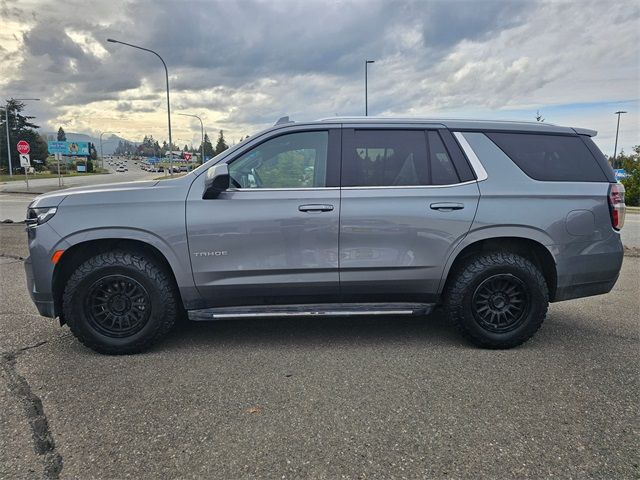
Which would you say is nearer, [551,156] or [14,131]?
[551,156]

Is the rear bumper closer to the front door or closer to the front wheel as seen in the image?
the front wheel

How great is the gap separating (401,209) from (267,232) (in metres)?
1.07

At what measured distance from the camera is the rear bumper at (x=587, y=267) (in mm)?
3709

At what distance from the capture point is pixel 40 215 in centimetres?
350

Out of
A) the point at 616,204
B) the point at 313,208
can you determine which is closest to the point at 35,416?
the point at 313,208

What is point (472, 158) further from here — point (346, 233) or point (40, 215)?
point (40, 215)

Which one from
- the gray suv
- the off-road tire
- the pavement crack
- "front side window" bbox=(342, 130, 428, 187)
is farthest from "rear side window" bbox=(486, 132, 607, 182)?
the pavement crack

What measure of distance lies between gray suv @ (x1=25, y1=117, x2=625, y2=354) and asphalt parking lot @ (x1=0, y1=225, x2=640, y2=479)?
351 millimetres

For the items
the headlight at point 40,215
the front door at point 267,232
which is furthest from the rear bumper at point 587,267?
the headlight at point 40,215

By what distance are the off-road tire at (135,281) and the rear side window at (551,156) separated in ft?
9.76

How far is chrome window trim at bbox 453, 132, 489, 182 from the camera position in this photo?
3.70m

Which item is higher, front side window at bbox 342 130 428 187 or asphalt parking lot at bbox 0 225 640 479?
front side window at bbox 342 130 428 187

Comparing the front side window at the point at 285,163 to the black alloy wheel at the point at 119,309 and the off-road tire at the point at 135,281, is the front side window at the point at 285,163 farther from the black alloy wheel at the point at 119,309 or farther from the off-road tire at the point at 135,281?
the black alloy wheel at the point at 119,309

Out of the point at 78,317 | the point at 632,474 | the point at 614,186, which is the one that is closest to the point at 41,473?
the point at 78,317
